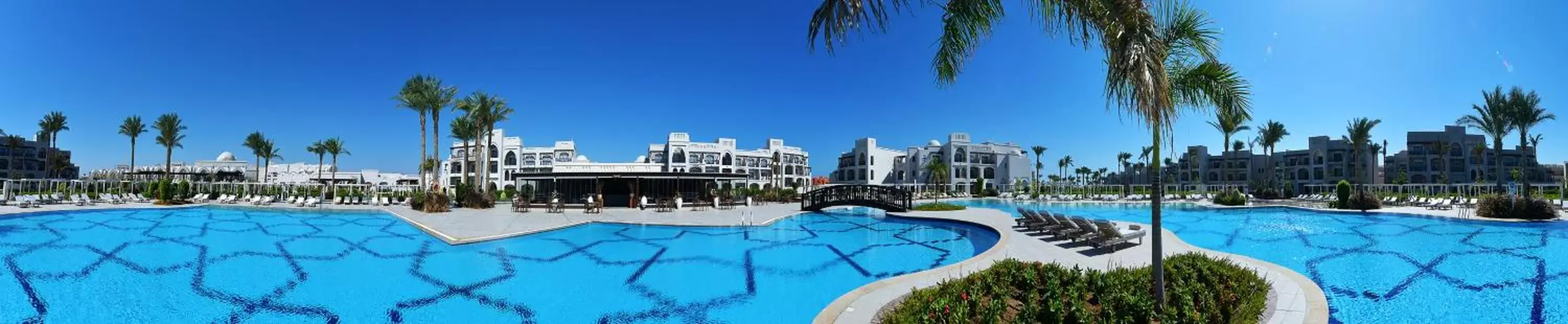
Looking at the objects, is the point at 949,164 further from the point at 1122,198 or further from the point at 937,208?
the point at 937,208

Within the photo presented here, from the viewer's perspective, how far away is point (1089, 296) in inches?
281

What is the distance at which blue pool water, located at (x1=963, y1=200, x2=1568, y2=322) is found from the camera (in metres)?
8.13

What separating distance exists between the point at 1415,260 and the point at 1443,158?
2925 inches

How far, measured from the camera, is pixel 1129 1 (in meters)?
5.07

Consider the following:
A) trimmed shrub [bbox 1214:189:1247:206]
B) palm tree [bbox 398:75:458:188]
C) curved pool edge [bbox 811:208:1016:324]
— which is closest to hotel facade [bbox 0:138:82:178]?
palm tree [bbox 398:75:458:188]

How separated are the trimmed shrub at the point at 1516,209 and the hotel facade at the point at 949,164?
152 feet

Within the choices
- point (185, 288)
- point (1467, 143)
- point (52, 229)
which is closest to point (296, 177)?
point (52, 229)

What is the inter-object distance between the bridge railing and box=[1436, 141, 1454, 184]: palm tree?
66168 mm

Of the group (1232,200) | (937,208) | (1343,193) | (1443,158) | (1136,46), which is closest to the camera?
(1136,46)

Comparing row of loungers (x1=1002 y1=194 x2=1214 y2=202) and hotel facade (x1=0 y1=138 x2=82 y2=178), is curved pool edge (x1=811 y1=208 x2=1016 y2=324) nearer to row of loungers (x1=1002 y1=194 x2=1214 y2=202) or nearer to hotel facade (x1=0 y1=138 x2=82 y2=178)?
row of loungers (x1=1002 y1=194 x2=1214 y2=202)

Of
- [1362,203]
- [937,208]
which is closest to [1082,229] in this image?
[937,208]

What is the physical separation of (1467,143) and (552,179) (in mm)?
88016

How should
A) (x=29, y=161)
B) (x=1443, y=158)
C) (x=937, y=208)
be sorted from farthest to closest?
(x=29, y=161), (x=1443, y=158), (x=937, y=208)

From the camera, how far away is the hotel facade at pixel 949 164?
7331cm
